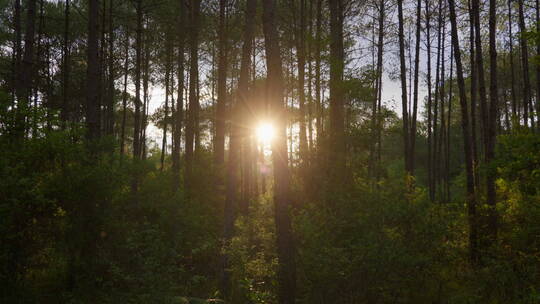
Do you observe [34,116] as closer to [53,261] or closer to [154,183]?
[53,261]

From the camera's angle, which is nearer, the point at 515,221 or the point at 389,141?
the point at 515,221

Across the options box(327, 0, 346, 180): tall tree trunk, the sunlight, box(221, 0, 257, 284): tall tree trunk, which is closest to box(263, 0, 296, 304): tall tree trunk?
the sunlight

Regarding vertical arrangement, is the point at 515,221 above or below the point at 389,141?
below

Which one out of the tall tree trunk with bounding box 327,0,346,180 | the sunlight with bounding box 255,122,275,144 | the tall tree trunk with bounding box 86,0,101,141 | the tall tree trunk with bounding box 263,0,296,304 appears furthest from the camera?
the tall tree trunk with bounding box 327,0,346,180

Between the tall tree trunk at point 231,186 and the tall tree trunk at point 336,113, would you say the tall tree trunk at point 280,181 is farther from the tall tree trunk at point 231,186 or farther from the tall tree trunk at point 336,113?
the tall tree trunk at point 336,113

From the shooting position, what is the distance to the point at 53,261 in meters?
7.57

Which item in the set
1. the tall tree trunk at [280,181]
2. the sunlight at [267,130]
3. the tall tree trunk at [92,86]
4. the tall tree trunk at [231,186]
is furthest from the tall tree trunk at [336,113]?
the tall tree trunk at [92,86]

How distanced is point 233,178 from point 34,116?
4630mm

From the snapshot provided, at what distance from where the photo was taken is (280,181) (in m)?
7.47

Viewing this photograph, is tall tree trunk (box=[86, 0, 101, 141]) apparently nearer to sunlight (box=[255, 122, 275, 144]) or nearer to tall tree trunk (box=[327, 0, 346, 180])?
sunlight (box=[255, 122, 275, 144])

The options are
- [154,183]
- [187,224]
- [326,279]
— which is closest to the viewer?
[326,279]

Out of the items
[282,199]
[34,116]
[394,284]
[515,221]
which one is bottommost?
[394,284]

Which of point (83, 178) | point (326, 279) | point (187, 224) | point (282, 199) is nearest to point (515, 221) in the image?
point (326, 279)

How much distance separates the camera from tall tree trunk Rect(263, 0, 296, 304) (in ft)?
23.2
